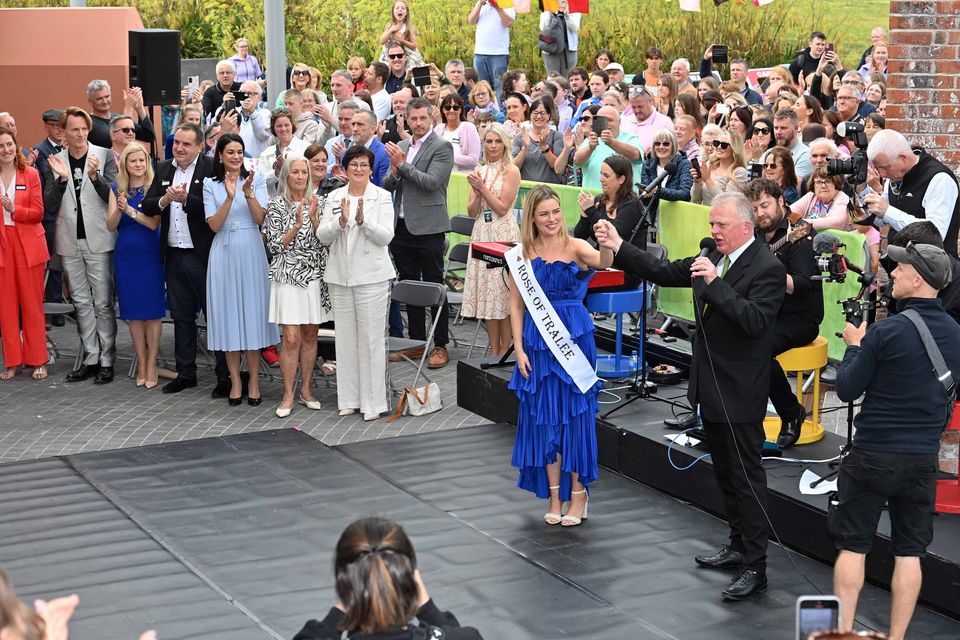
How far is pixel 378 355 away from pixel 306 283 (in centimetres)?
76

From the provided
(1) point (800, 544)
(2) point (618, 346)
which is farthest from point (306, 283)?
(1) point (800, 544)

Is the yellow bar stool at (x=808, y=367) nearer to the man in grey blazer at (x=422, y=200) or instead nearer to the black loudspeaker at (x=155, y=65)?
the man in grey blazer at (x=422, y=200)

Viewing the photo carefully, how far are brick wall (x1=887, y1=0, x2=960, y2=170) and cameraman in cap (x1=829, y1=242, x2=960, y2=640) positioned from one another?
8.12 ft

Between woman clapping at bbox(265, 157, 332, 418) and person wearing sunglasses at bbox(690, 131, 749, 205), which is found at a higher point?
person wearing sunglasses at bbox(690, 131, 749, 205)

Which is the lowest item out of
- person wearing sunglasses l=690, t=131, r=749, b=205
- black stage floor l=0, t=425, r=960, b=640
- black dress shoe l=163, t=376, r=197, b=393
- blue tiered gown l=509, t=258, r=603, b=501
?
black stage floor l=0, t=425, r=960, b=640

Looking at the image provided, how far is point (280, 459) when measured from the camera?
358 inches

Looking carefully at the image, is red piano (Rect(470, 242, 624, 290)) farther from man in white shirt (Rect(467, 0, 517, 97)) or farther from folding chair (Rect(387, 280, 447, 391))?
man in white shirt (Rect(467, 0, 517, 97))

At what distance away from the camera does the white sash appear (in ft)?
24.7

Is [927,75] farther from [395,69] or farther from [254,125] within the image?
[395,69]

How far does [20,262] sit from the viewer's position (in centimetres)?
1092

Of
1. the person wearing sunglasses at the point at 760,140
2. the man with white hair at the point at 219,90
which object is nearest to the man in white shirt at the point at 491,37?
the man with white hair at the point at 219,90

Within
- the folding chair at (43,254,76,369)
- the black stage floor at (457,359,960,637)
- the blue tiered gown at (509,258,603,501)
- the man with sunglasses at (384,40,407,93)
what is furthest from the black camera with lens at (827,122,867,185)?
the man with sunglasses at (384,40,407,93)

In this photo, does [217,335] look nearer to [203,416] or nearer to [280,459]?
[203,416]

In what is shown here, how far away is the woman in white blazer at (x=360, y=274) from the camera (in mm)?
9602
